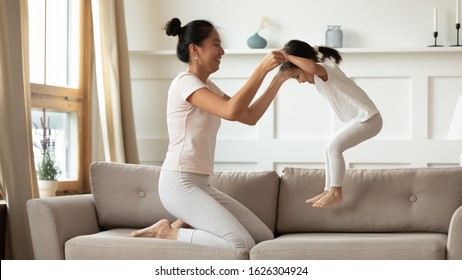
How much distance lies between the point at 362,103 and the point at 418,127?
203 cm

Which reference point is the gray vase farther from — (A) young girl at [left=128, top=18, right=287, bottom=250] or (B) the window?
(A) young girl at [left=128, top=18, right=287, bottom=250]

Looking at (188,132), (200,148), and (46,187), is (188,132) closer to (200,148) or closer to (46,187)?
(200,148)

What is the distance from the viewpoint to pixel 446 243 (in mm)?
3010

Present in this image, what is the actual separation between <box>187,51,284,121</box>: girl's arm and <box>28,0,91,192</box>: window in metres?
1.86

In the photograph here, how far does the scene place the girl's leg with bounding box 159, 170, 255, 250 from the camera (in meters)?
3.11

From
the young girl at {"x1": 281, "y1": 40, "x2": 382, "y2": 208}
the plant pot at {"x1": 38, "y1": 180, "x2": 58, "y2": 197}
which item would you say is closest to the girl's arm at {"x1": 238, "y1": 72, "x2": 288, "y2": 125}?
the young girl at {"x1": 281, "y1": 40, "x2": 382, "y2": 208}

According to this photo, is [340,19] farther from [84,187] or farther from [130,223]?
[130,223]

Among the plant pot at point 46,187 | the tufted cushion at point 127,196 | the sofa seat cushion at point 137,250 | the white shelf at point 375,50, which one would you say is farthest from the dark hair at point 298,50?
the white shelf at point 375,50

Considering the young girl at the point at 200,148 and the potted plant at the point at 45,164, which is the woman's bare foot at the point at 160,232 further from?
the potted plant at the point at 45,164

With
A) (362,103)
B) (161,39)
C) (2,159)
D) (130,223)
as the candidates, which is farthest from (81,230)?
(161,39)

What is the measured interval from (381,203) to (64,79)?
2.56 meters

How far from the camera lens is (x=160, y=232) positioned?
3258 millimetres

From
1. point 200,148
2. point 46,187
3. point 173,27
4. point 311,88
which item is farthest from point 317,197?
point 311,88

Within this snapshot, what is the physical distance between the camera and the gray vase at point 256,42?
5.56 m
